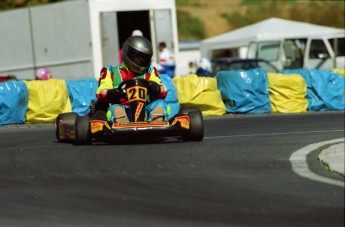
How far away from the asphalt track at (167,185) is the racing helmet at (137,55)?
0.95 metres

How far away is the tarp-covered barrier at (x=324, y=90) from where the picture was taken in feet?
64.7

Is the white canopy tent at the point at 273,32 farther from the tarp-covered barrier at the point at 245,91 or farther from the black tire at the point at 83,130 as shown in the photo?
the black tire at the point at 83,130

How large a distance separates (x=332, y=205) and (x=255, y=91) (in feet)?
37.6

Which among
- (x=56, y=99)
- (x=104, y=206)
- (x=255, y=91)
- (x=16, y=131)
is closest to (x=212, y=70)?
(x=255, y=91)

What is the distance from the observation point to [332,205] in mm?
7648

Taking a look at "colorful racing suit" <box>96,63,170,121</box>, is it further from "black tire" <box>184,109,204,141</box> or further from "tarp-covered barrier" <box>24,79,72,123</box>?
"tarp-covered barrier" <box>24,79,72,123</box>

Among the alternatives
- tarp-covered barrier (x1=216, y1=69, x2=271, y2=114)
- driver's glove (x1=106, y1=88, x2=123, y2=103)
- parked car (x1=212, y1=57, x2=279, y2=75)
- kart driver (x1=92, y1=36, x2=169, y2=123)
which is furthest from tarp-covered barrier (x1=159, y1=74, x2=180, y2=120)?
parked car (x1=212, y1=57, x2=279, y2=75)

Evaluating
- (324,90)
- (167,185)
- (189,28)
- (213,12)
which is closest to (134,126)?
(167,185)

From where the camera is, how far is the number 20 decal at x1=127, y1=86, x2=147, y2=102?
12.2m

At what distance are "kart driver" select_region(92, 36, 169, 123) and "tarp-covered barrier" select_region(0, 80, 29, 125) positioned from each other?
4.83m

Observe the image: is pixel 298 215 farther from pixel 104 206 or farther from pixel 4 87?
pixel 4 87

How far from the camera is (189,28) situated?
7150cm

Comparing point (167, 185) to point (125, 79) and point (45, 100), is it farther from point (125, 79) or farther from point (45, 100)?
point (45, 100)

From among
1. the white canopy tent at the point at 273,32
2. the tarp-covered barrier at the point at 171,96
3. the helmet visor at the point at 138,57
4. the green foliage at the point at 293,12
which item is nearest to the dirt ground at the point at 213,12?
the green foliage at the point at 293,12
